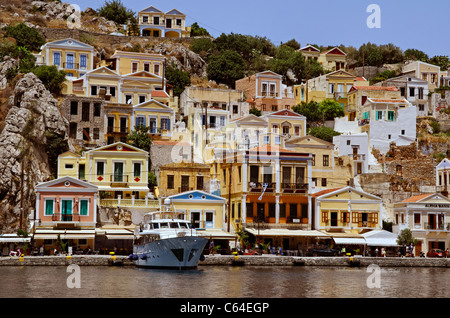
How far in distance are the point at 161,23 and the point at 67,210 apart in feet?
203

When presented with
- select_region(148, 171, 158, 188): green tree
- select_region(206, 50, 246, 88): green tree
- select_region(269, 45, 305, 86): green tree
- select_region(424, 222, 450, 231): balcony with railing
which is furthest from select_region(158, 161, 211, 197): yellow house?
select_region(269, 45, 305, 86): green tree

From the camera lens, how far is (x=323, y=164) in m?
72.1

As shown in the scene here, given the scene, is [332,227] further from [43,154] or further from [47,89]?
[47,89]

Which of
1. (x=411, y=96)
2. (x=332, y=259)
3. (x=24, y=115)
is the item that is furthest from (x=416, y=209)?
(x=24, y=115)

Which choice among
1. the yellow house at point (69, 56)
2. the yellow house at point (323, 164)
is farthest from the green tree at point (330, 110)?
the yellow house at point (69, 56)

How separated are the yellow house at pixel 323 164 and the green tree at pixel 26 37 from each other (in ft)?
138

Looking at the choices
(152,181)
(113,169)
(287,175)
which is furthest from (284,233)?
(113,169)

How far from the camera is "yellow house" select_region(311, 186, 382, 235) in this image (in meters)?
63.2

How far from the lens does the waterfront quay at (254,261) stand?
48969 millimetres

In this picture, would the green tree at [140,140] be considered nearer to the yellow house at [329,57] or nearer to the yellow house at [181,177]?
the yellow house at [181,177]

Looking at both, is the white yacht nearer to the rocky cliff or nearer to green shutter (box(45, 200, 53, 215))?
green shutter (box(45, 200, 53, 215))

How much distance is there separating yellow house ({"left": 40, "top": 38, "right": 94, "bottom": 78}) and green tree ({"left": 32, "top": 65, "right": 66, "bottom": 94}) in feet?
26.5

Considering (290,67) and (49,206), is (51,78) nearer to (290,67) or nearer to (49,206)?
(49,206)

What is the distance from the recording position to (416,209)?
64.7 m
